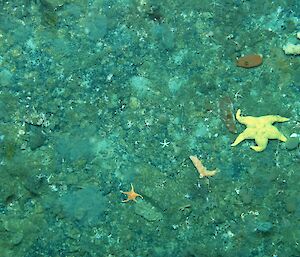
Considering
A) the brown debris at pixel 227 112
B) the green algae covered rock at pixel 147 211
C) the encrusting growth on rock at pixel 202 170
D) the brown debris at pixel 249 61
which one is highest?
the brown debris at pixel 249 61

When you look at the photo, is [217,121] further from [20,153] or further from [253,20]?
[20,153]

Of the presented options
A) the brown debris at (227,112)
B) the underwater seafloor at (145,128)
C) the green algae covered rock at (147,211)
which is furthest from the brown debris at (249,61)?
the green algae covered rock at (147,211)

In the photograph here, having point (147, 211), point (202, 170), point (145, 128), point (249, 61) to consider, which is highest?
point (249, 61)

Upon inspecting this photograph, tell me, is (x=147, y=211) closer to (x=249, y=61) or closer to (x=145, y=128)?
(x=145, y=128)

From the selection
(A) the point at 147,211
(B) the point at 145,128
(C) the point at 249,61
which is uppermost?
(C) the point at 249,61

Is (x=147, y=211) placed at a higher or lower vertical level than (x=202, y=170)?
lower

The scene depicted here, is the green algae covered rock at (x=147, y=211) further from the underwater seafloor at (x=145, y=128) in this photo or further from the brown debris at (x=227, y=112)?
the brown debris at (x=227, y=112)

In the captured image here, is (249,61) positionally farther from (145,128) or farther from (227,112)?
(145,128)

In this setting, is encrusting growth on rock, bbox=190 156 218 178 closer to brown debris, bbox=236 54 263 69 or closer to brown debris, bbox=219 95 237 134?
brown debris, bbox=219 95 237 134

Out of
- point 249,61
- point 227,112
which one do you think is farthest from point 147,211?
point 249,61
